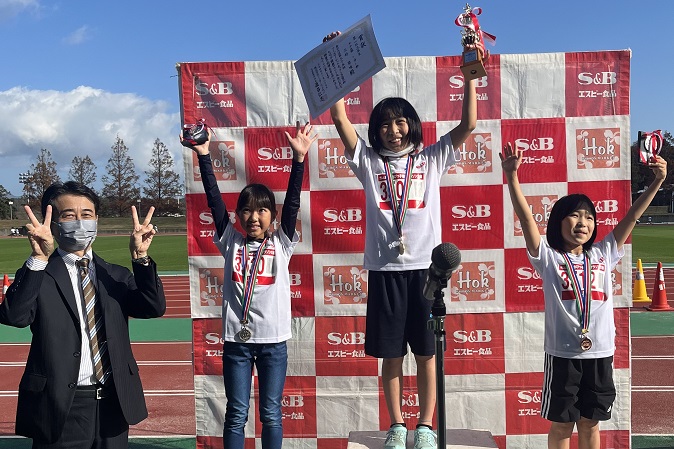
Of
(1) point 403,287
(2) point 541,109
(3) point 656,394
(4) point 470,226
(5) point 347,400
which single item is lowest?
(3) point 656,394

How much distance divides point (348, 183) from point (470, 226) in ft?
2.88

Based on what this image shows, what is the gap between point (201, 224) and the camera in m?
4.04

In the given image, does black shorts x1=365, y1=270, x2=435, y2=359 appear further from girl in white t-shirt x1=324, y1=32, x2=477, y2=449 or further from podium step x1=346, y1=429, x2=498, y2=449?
podium step x1=346, y1=429, x2=498, y2=449

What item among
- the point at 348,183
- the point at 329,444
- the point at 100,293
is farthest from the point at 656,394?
the point at 100,293

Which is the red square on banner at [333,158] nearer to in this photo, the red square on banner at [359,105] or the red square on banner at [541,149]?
the red square on banner at [359,105]

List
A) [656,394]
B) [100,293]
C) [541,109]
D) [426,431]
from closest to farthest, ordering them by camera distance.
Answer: [100,293], [426,431], [541,109], [656,394]

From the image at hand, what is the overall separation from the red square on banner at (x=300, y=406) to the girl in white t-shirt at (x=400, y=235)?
110 centimetres

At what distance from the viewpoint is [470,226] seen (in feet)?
13.1

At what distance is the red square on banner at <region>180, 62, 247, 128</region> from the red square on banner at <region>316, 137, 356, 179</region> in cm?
57

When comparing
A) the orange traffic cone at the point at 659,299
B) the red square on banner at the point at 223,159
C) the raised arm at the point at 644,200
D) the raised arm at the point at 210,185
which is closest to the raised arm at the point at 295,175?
the raised arm at the point at 210,185

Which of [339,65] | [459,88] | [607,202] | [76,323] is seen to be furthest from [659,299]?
[76,323]

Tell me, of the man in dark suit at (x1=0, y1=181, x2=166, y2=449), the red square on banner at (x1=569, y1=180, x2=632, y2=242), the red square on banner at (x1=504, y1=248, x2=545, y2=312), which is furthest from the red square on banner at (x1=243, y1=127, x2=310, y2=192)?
the red square on banner at (x1=569, y1=180, x2=632, y2=242)

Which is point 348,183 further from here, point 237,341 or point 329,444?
point 329,444

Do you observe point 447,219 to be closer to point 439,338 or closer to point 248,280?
point 248,280
